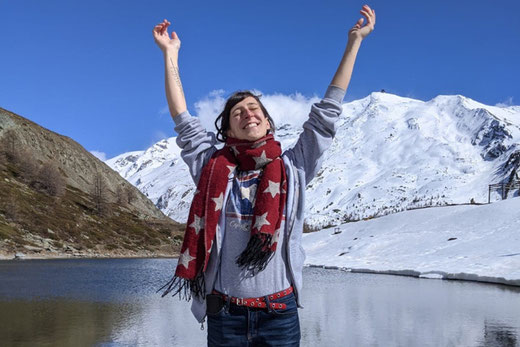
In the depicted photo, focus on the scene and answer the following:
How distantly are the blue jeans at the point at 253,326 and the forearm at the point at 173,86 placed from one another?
54.3 inches

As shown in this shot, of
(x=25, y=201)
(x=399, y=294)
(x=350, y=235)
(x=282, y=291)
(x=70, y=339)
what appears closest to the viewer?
(x=282, y=291)

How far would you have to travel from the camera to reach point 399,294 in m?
16.0

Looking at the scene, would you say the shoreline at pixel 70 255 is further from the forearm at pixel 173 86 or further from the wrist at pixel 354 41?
the wrist at pixel 354 41

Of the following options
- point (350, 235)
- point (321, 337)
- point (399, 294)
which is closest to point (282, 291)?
point (321, 337)

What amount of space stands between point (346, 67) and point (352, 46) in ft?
0.55

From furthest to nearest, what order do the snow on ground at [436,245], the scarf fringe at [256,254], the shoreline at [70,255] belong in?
1. the shoreline at [70,255]
2. the snow on ground at [436,245]
3. the scarf fringe at [256,254]

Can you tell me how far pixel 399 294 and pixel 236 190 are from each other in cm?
1416

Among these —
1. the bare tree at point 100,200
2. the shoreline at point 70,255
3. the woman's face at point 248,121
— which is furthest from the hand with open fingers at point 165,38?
the bare tree at point 100,200

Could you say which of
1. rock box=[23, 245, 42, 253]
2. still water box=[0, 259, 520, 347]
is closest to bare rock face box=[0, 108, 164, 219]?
rock box=[23, 245, 42, 253]

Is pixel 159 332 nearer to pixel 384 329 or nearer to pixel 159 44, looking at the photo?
pixel 384 329

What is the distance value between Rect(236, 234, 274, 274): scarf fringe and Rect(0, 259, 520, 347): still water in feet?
18.5

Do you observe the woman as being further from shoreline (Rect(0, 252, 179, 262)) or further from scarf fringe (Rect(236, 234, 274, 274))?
shoreline (Rect(0, 252, 179, 262))

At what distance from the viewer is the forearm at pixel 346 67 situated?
10.8ft

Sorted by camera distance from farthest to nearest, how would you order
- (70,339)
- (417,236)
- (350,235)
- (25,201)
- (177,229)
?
(177,229), (25,201), (350,235), (417,236), (70,339)
